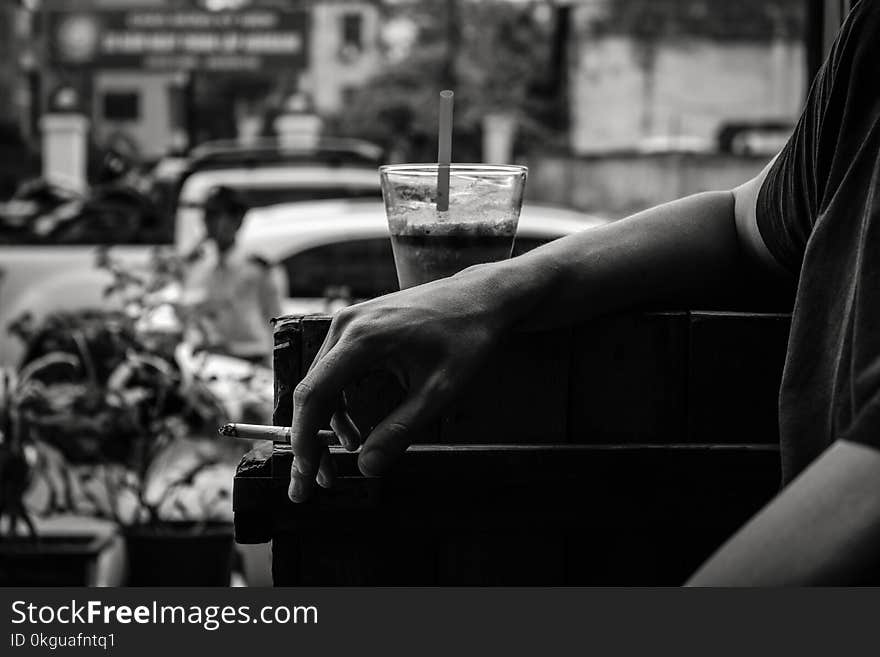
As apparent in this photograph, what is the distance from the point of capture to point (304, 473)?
1.38 meters

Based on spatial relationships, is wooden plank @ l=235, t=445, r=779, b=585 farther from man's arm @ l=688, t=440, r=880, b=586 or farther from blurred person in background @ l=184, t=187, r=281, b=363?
blurred person in background @ l=184, t=187, r=281, b=363

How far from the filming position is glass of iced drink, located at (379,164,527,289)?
1.61 metres

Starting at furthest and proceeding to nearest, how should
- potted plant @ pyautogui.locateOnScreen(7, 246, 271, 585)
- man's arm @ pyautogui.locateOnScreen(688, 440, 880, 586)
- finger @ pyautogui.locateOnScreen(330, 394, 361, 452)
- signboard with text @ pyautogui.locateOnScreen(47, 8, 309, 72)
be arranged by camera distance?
signboard with text @ pyautogui.locateOnScreen(47, 8, 309, 72) < potted plant @ pyautogui.locateOnScreen(7, 246, 271, 585) < finger @ pyautogui.locateOnScreen(330, 394, 361, 452) < man's arm @ pyautogui.locateOnScreen(688, 440, 880, 586)

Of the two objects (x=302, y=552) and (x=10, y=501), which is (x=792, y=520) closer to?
(x=302, y=552)

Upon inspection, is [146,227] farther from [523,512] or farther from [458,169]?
[523,512]

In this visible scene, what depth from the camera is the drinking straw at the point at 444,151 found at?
160cm

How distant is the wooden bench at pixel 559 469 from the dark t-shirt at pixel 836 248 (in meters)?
0.21

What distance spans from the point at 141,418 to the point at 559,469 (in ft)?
9.45

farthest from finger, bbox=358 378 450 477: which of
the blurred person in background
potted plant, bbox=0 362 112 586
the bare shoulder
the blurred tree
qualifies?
the blurred tree

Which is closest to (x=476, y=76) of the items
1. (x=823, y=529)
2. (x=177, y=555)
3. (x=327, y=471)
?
(x=177, y=555)

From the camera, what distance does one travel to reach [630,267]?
1607mm

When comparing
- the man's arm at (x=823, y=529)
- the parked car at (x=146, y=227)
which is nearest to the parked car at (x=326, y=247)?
the parked car at (x=146, y=227)

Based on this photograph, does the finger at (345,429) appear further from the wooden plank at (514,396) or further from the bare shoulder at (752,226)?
the bare shoulder at (752,226)

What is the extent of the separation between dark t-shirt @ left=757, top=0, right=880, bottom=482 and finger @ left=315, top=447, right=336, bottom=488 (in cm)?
49
